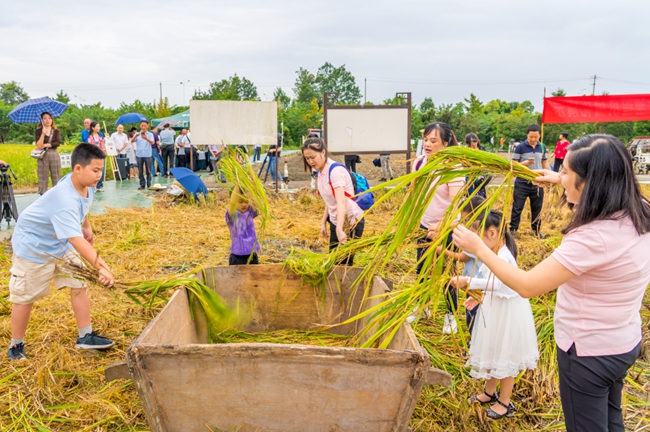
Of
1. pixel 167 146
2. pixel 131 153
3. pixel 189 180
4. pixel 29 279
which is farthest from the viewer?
pixel 167 146

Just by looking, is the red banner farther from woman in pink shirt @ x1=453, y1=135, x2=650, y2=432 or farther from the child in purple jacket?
woman in pink shirt @ x1=453, y1=135, x2=650, y2=432

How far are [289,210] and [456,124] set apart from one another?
27.2m

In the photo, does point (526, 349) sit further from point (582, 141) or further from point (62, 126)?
point (62, 126)

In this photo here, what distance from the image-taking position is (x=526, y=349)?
2.85 metres

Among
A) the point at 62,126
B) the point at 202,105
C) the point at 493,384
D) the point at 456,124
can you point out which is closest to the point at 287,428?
the point at 493,384

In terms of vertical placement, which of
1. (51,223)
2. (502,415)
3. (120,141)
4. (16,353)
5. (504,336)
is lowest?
(502,415)

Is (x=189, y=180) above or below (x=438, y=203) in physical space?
below

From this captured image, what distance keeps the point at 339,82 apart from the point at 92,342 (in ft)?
Result: 252

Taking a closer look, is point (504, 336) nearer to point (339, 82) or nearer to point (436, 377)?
point (436, 377)

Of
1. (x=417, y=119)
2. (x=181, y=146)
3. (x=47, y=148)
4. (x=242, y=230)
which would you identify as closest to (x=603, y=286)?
(x=242, y=230)

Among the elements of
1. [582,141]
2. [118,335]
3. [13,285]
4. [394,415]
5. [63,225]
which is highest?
[582,141]

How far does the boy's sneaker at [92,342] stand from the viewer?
358cm

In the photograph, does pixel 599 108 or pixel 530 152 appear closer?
pixel 530 152

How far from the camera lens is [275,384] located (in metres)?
2.22
